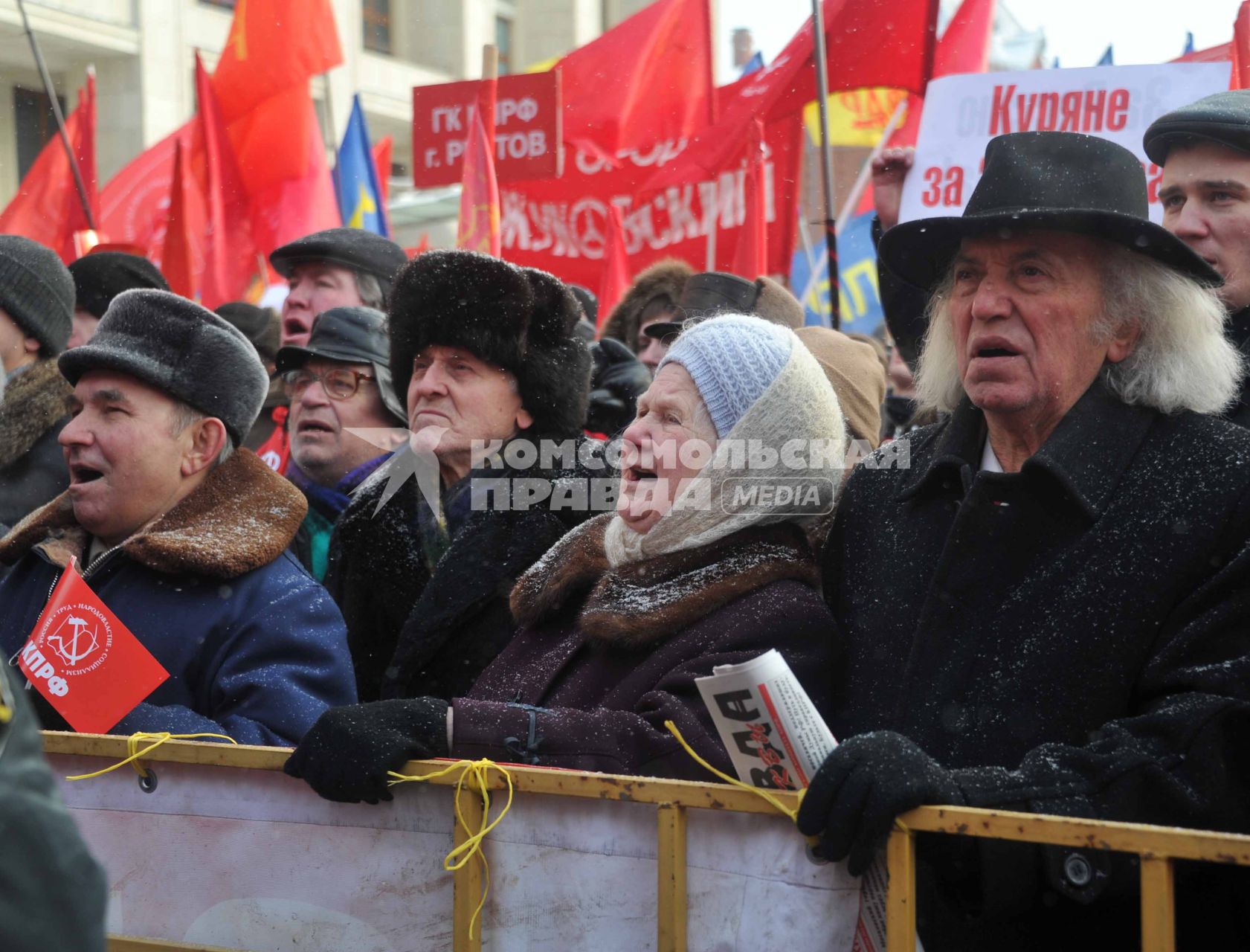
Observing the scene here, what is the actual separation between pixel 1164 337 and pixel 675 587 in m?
0.96

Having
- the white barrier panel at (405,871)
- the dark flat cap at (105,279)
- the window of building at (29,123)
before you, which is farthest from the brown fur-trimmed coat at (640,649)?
the window of building at (29,123)

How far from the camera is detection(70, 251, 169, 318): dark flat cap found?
571 centimetres

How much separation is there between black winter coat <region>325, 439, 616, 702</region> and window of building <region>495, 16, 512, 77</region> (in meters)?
28.3

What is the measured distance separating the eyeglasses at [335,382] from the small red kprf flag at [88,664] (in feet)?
6.47

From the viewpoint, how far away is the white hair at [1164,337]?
233cm

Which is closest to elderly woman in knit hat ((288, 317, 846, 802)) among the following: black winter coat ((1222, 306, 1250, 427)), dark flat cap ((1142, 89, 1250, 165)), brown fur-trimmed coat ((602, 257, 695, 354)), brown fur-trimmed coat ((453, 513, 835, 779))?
brown fur-trimmed coat ((453, 513, 835, 779))

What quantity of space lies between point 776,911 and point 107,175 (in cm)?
2078

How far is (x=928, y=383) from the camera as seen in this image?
277cm

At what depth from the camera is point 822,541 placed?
2732mm

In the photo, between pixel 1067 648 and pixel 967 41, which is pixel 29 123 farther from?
pixel 1067 648

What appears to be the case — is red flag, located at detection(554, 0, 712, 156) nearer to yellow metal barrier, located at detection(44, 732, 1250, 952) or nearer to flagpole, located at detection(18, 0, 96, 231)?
flagpole, located at detection(18, 0, 96, 231)

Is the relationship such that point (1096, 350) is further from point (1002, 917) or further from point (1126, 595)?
point (1002, 917)

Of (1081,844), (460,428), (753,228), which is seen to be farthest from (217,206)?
(1081,844)

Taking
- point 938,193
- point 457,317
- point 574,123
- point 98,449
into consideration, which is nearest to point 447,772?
point 98,449
